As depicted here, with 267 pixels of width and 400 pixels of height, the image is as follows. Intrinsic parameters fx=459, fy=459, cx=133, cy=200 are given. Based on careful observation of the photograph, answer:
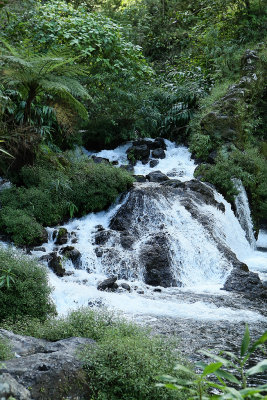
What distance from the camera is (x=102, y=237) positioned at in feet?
29.9

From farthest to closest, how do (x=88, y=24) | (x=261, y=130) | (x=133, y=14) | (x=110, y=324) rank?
(x=133, y=14) → (x=261, y=130) → (x=88, y=24) → (x=110, y=324)

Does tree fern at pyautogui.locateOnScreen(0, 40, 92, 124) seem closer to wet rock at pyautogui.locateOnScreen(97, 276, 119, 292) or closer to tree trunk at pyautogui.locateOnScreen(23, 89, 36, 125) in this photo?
tree trunk at pyautogui.locateOnScreen(23, 89, 36, 125)

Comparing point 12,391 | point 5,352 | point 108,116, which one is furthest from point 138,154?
point 12,391

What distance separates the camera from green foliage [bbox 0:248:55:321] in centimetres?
568

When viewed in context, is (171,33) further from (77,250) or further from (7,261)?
(7,261)

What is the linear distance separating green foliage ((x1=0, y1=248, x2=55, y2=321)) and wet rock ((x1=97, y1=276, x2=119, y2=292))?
5.15 feet

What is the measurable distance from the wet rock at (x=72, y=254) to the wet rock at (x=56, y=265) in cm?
44

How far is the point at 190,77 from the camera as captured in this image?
17.7 meters

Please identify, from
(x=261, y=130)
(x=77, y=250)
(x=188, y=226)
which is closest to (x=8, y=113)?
(x=77, y=250)

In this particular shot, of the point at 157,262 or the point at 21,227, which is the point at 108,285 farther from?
the point at 21,227

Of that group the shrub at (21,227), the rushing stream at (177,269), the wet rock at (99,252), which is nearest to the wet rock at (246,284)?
the rushing stream at (177,269)

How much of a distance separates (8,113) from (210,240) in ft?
17.6

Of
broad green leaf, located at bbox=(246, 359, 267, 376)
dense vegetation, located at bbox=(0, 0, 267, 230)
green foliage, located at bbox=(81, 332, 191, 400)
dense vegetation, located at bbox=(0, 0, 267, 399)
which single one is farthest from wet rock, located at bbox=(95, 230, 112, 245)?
broad green leaf, located at bbox=(246, 359, 267, 376)

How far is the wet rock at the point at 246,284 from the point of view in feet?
26.2
